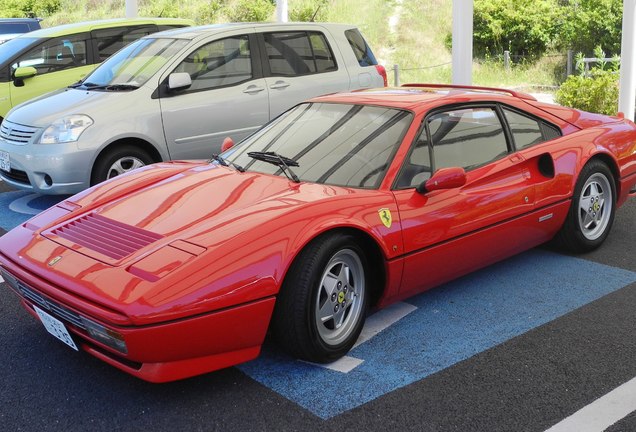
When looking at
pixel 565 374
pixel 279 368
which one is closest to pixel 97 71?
pixel 279 368

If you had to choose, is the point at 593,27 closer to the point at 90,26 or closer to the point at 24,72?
the point at 90,26

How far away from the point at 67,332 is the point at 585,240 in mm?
3469

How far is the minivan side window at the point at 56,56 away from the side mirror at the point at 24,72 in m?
0.15

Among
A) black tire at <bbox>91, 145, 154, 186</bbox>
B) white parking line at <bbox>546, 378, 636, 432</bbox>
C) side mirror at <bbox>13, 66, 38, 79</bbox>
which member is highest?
side mirror at <bbox>13, 66, 38, 79</bbox>

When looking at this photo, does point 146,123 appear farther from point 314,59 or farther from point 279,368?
point 279,368

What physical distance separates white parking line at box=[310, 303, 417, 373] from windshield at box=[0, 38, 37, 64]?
22.2 ft

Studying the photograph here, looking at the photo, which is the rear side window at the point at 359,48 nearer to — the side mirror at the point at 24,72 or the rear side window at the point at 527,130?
the rear side window at the point at 527,130

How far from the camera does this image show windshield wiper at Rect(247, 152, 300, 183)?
3.95 metres

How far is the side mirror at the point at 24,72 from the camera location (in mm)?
8750

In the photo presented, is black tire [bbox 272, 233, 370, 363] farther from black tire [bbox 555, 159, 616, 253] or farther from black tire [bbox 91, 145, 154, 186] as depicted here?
black tire [bbox 91, 145, 154, 186]

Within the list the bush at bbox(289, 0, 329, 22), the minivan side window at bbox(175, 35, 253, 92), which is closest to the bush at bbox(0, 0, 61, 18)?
the bush at bbox(289, 0, 329, 22)

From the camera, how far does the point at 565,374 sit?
3.41m

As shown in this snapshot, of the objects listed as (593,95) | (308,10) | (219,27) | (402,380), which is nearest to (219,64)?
(219,27)

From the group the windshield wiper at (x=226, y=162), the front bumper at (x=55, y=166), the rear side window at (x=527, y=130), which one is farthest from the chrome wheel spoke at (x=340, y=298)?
the front bumper at (x=55, y=166)
